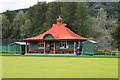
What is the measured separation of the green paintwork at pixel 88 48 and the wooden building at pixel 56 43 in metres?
0.82

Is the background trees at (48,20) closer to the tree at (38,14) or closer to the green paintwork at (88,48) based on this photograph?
the tree at (38,14)

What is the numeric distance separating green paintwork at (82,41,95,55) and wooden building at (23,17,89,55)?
0.82m

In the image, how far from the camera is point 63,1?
56.1m

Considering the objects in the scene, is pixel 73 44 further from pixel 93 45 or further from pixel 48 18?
pixel 48 18

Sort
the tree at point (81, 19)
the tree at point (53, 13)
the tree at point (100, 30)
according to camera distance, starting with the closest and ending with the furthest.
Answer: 1. the tree at point (81, 19)
2. the tree at point (53, 13)
3. the tree at point (100, 30)

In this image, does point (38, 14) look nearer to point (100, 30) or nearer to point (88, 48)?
point (100, 30)

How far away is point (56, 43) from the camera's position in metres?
40.1

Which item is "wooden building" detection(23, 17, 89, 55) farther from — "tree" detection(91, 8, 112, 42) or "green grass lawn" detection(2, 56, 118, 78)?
"tree" detection(91, 8, 112, 42)

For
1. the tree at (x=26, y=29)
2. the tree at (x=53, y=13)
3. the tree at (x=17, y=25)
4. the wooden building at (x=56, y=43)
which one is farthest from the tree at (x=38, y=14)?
the wooden building at (x=56, y=43)

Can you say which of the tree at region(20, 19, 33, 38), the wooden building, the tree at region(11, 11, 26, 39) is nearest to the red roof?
the wooden building

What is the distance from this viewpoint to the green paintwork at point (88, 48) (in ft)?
124

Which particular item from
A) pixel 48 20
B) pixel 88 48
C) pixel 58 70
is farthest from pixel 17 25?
pixel 58 70

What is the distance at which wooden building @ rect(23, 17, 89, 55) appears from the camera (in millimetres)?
39000

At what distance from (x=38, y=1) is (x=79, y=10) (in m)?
11.5
